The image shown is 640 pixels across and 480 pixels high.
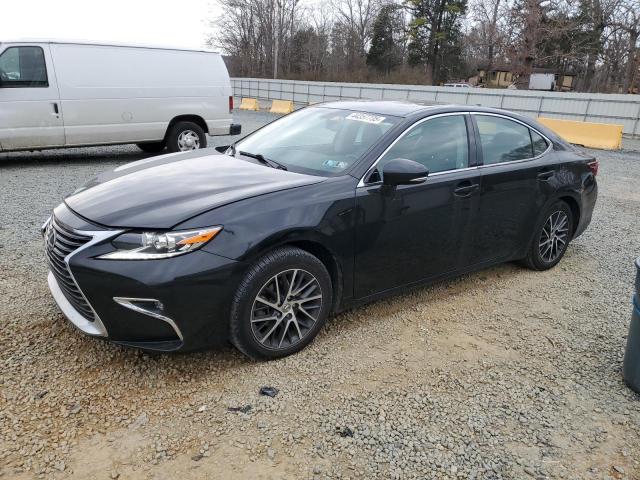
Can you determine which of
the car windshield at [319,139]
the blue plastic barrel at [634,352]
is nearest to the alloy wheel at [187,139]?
the car windshield at [319,139]

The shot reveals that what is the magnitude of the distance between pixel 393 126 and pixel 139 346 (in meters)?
2.23

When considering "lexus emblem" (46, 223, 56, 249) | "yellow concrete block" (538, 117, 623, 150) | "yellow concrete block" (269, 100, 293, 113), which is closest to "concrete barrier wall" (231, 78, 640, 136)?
"yellow concrete block" (269, 100, 293, 113)

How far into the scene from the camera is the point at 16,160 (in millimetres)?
9148

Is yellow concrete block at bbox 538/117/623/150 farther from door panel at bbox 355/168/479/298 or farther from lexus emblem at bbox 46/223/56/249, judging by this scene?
lexus emblem at bbox 46/223/56/249

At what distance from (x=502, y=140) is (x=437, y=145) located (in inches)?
32.6

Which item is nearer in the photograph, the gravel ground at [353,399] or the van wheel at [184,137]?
the gravel ground at [353,399]

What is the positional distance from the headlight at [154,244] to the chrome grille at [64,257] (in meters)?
0.22

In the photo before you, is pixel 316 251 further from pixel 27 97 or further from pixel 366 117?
pixel 27 97

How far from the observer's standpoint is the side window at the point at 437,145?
11.5ft

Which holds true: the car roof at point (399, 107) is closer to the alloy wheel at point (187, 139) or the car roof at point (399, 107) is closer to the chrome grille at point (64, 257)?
the chrome grille at point (64, 257)

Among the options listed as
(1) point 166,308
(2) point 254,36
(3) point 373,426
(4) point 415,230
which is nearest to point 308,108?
(4) point 415,230

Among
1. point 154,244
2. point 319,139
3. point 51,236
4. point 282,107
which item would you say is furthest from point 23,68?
point 282,107

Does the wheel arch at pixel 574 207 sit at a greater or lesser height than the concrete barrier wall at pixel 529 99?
lesser

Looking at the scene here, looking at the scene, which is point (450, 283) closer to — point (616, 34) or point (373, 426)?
point (373, 426)
